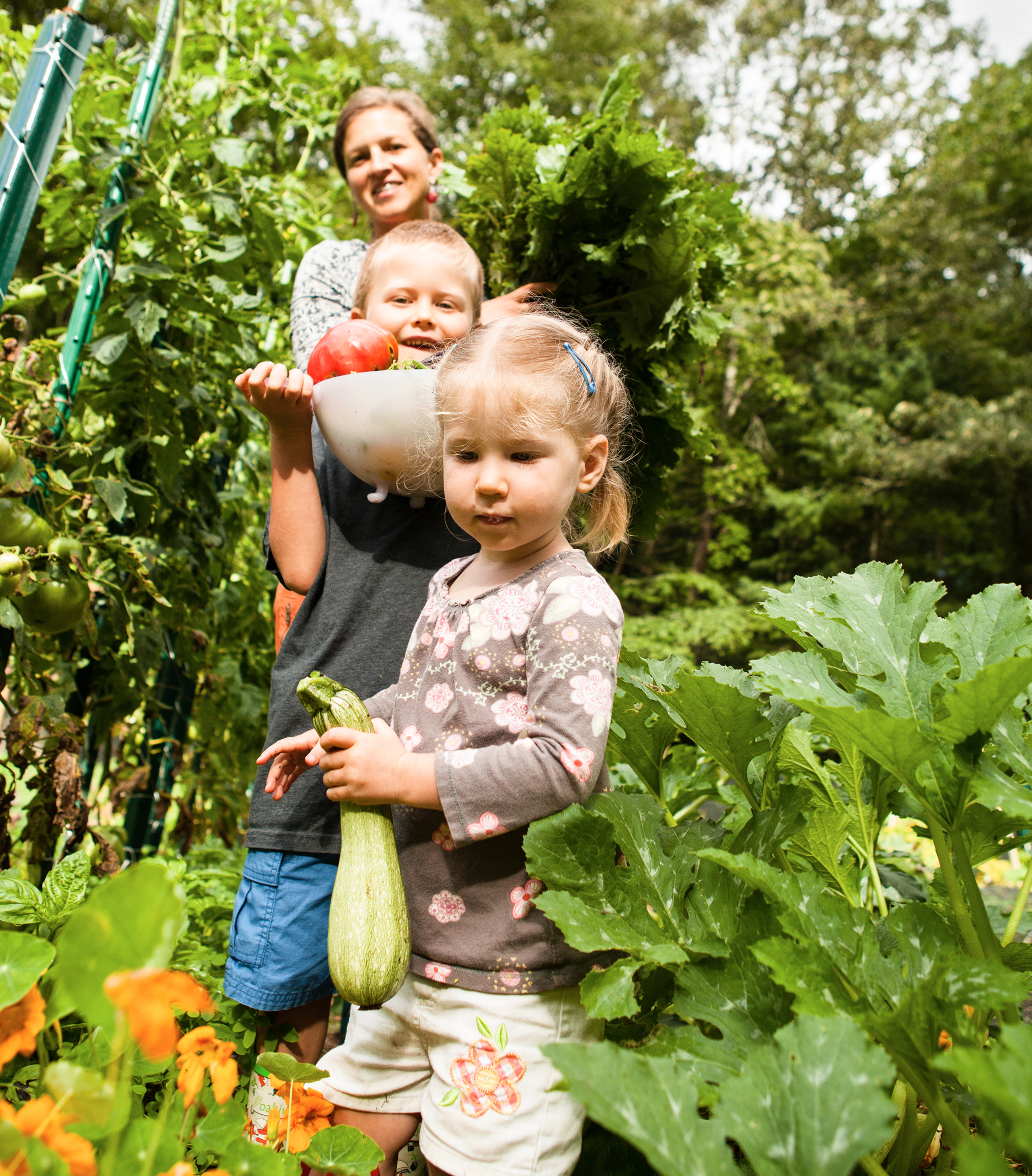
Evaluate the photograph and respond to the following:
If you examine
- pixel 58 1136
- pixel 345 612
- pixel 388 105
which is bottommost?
pixel 58 1136

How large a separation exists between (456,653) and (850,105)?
905 inches

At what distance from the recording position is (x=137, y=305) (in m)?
1.92

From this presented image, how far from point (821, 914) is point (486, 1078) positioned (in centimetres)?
52

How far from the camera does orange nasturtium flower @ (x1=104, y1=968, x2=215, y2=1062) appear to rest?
477 millimetres

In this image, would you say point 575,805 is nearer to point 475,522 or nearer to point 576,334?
point 475,522

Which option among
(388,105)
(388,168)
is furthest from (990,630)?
(388,105)

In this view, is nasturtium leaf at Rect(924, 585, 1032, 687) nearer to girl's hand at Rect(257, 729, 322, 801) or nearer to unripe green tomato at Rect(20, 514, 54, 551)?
girl's hand at Rect(257, 729, 322, 801)

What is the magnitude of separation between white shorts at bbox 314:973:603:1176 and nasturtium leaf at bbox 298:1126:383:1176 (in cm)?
23

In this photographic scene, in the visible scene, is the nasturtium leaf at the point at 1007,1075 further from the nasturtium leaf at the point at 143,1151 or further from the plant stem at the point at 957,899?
the nasturtium leaf at the point at 143,1151

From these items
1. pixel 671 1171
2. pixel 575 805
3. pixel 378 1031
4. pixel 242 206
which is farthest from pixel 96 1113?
pixel 242 206

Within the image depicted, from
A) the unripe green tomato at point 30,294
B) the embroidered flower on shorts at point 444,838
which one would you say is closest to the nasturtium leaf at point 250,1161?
the embroidered flower on shorts at point 444,838

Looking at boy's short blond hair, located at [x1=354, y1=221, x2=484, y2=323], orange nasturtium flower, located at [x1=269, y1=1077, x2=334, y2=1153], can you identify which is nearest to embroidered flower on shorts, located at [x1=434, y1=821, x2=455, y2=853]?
orange nasturtium flower, located at [x1=269, y1=1077, x2=334, y2=1153]

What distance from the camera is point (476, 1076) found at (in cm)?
106

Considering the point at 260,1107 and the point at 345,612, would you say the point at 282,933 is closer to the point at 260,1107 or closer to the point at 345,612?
the point at 260,1107
